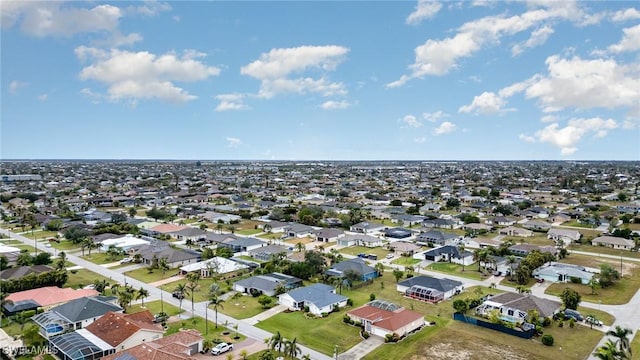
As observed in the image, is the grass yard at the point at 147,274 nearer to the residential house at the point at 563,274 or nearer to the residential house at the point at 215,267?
the residential house at the point at 215,267

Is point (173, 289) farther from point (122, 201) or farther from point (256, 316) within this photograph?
point (122, 201)

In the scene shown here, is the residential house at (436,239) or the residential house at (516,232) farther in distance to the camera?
the residential house at (516,232)

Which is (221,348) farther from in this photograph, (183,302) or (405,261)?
(405,261)

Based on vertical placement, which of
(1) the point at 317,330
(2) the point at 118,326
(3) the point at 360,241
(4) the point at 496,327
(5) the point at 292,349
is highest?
(5) the point at 292,349

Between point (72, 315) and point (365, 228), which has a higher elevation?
point (365, 228)

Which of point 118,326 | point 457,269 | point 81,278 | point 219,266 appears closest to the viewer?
point 118,326

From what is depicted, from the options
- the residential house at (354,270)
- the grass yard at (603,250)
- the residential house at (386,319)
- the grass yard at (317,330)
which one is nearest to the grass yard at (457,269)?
the residential house at (354,270)

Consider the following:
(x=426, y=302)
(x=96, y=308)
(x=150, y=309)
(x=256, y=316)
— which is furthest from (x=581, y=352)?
(x=96, y=308)

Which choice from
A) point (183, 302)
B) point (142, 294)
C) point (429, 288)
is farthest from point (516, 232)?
point (142, 294)
